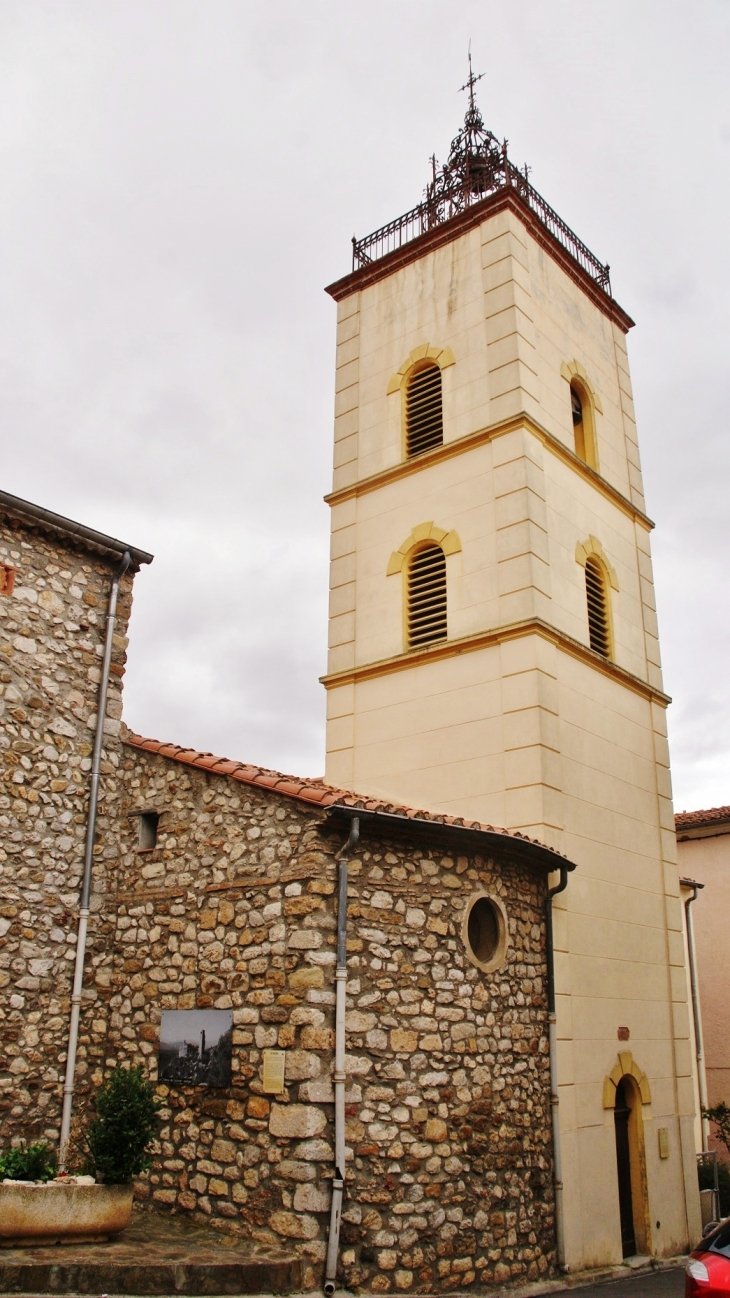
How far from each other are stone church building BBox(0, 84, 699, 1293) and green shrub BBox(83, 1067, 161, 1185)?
100 centimetres

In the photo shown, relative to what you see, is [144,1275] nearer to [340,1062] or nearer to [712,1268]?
[340,1062]

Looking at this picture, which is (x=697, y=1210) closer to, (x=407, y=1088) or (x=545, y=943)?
(x=545, y=943)

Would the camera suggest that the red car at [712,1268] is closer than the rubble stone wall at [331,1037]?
Yes

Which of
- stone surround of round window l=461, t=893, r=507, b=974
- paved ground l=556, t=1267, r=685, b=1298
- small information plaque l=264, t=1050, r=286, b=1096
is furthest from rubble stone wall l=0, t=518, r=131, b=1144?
paved ground l=556, t=1267, r=685, b=1298

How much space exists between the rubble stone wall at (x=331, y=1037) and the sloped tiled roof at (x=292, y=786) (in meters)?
A: 0.14

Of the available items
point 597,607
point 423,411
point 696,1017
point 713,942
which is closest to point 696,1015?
point 696,1017

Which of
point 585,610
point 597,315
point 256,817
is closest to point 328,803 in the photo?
point 256,817

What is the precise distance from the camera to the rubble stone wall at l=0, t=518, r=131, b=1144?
9.94 metres

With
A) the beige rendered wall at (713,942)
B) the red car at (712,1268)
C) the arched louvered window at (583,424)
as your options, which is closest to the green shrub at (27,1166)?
the red car at (712,1268)

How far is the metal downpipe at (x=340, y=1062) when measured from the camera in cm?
816

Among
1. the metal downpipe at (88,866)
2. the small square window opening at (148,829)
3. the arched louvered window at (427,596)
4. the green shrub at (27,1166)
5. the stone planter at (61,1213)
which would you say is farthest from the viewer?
the arched louvered window at (427,596)

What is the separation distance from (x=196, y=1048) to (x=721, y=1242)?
5.22m

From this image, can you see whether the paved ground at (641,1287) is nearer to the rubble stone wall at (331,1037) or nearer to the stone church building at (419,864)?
the stone church building at (419,864)

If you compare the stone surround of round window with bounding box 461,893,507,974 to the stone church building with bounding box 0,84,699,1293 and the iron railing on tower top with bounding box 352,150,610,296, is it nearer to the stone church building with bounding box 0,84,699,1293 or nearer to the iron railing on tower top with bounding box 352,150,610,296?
the stone church building with bounding box 0,84,699,1293
